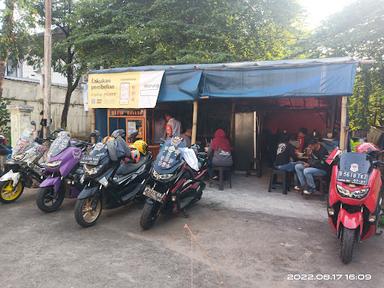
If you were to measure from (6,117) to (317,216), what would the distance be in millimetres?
9973

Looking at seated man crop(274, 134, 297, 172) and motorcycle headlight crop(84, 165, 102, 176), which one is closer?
motorcycle headlight crop(84, 165, 102, 176)

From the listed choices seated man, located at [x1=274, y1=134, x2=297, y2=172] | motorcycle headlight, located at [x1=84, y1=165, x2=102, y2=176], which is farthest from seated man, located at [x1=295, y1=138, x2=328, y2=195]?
motorcycle headlight, located at [x1=84, y1=165, x2=102, y2=176]

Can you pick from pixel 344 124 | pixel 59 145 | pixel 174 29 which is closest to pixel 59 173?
pixel 59 145

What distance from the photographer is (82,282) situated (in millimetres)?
3301

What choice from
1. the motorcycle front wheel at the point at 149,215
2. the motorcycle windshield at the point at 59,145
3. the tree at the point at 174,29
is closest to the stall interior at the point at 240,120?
the tree at the point at 174,29

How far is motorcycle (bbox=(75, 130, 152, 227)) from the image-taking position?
4.79 meters

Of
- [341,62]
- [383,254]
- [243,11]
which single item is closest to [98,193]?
[383,254]

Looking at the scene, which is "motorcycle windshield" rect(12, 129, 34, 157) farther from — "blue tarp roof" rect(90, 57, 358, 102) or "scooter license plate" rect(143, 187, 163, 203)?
"blue tarp roof" rect(90, 57, 358, 102)

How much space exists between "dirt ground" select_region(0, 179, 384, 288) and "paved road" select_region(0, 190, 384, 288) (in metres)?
0.01

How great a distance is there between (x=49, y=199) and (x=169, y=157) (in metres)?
2.32

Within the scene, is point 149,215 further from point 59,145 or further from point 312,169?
point 312,169

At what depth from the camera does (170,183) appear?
15.8ft

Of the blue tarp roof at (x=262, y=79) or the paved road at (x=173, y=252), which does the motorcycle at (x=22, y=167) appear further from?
the blue tarp roof at (x=262, y=79)

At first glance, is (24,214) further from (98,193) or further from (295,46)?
(295,46)
